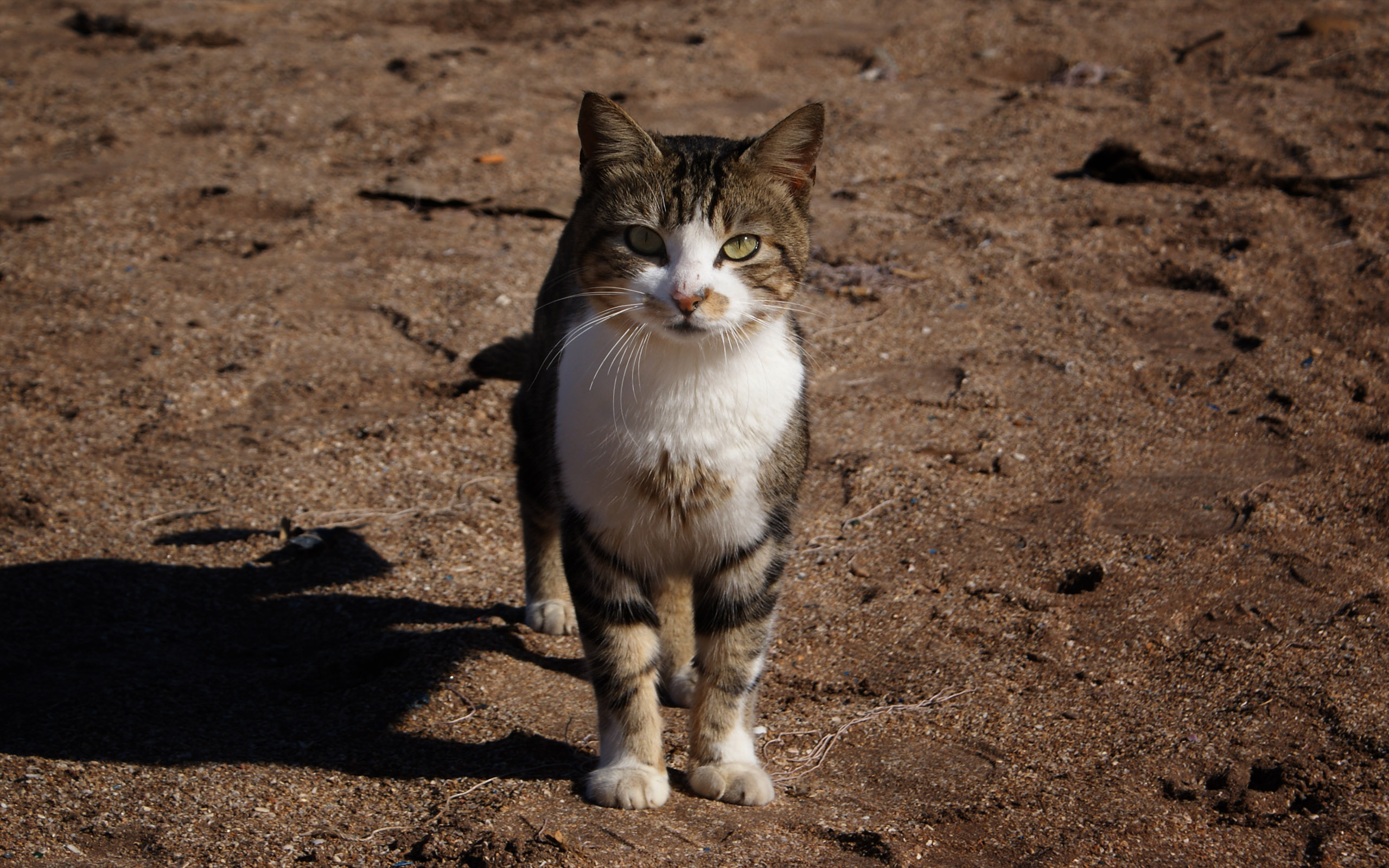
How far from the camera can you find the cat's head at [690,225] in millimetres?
2230

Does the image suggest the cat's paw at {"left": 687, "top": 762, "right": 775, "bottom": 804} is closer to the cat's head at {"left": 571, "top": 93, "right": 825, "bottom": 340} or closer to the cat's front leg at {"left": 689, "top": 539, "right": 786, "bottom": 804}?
the cat's front leg at {"left": 689, "top": 539, "right": 786, "bottom": 804}

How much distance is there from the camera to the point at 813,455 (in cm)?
396

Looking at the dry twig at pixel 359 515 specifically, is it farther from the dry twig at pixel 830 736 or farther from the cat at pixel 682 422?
the dry twig at pixel 830 736

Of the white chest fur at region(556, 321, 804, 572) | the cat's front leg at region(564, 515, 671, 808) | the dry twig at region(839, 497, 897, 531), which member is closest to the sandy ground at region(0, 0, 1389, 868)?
the dry twig at region(839, 497, 897, 531)

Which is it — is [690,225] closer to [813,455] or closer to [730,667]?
[730,667]

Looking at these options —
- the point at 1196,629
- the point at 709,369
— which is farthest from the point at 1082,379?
the point at 709,369

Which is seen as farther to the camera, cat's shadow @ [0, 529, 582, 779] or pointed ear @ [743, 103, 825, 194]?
cat's shadow @ [0, 529, 582, 779]

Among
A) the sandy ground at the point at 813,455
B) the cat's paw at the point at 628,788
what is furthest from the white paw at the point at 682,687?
the cat's paw at the point at 628,788

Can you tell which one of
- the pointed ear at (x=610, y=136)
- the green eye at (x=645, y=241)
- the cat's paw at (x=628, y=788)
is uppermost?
the pointed ear at (x=610, y=136)

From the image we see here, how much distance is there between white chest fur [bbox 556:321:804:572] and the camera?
2.32m

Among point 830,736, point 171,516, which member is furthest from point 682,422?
point 171,516

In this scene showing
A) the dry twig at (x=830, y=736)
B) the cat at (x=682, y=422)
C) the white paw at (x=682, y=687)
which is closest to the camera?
the cat at (x=682, y=422)

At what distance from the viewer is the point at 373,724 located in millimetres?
2783

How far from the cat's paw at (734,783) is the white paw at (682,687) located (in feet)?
1.58
